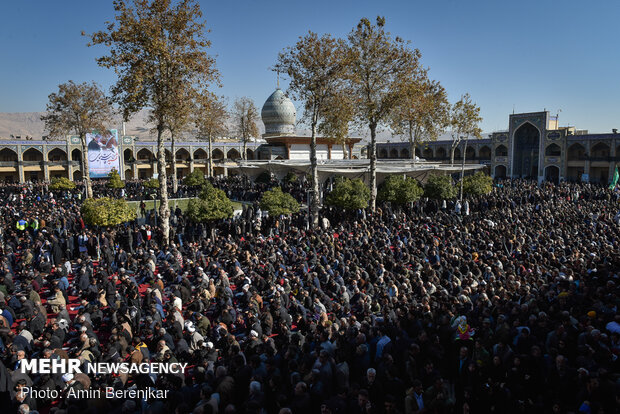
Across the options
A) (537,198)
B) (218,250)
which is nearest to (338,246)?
(218,250)

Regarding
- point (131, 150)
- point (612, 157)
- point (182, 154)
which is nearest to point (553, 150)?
point (612, 157)

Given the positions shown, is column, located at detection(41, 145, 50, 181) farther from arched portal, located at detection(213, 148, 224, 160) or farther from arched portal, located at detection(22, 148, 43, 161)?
arched portal, located at detection(213, 148, 224, 160)

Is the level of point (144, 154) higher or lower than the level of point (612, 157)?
higher

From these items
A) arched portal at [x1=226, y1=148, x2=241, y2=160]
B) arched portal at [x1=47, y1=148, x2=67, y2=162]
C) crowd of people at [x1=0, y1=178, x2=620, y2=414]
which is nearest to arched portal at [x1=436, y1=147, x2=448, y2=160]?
arched portal at [x1=226, y1=148, x2=241, y2=160]

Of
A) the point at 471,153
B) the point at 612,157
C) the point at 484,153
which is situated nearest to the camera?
the point at 612,157

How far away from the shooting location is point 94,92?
28.9m

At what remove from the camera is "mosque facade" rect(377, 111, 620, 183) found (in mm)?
41312

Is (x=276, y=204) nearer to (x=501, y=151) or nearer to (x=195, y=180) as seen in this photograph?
(x=195, y=180)

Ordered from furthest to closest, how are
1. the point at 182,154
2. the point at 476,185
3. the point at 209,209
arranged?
the point at 182,154
the point at 476,185
the point at 209,209

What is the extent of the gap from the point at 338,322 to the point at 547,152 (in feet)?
146

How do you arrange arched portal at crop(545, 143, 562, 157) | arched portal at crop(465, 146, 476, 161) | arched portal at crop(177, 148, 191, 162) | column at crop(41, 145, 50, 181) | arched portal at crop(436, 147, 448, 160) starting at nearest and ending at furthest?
arched portal at crop(545, 143, 562, 157) < column at crop(41, 145, 50, 181) < arched portal at crop(465, 146, 476, 161) < arched portal at crop(436, 147, 448, 160) < arched portal at crop(177, 148, 191, 162)

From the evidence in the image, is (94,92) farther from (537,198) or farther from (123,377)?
(537,198)

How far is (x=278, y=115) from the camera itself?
48.2m

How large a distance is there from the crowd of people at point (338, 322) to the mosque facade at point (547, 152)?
1196 inches
